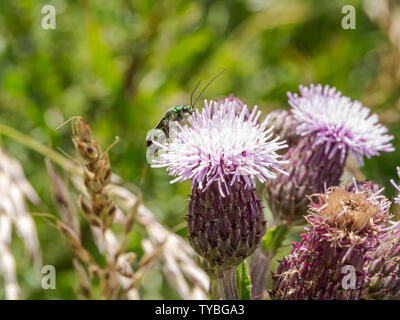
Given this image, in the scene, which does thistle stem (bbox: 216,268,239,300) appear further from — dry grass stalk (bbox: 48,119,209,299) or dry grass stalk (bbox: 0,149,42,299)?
dry grass stalk (bbox: 0,149,42,299)

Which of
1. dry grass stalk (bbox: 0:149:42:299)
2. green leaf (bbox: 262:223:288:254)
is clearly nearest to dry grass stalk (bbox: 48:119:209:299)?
dry grass stalk (bbox: 0:149:42:299)

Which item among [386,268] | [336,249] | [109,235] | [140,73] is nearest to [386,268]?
[386,268]

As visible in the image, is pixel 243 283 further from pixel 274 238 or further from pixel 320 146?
pixel 320 146

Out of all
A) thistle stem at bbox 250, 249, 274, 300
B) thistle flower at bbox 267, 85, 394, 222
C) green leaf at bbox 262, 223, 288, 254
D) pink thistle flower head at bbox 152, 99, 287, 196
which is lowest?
thistle stem at bbox 250, 249, 274, 300

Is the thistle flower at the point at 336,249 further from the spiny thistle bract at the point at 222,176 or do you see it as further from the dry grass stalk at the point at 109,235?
the dry grass stalk at the point at 109,235

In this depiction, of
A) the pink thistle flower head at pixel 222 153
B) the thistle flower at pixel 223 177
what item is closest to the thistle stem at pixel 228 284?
the thistle flower at pixel 223 177

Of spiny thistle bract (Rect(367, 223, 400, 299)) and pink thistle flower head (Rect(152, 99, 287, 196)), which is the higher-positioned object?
pink thistle flower head (Rect(152, 99, 287, 196))
